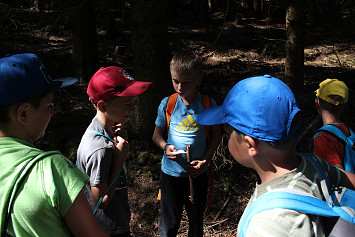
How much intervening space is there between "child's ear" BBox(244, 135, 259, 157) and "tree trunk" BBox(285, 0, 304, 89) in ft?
17.5

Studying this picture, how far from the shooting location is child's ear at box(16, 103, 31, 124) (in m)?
1.49

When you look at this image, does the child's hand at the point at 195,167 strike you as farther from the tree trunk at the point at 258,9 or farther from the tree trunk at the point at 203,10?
the tree trunk at the point at 258,9

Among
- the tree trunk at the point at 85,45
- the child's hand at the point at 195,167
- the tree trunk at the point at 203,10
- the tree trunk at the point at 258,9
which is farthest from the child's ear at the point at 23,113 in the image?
the tree trunk at the point at 258,9

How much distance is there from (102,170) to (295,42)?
5.50m

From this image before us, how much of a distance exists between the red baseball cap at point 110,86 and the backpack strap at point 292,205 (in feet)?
4.28

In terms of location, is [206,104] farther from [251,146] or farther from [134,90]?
[251,146]

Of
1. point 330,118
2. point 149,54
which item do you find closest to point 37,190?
point 330,118

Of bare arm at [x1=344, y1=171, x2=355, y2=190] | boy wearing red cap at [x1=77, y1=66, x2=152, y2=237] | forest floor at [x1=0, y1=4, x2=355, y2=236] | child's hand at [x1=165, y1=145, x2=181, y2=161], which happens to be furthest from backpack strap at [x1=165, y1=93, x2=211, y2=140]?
bare arm at [x1=344, y1=171, x2=355, y2=190]

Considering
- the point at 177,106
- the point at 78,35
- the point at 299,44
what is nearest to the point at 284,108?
the point at 177,106

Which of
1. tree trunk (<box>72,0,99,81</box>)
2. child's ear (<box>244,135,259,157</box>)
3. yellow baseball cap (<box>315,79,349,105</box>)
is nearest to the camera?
child's ear (<box>244,135,259,157</box>)

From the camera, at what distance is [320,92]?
2.75 m

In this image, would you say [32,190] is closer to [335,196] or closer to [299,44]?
[335,196]

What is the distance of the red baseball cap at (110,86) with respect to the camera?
2.30 m

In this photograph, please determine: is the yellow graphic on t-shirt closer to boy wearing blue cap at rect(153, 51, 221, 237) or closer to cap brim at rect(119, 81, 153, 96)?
boy wearing blue cap at rect(153, 51, 221, 237)
